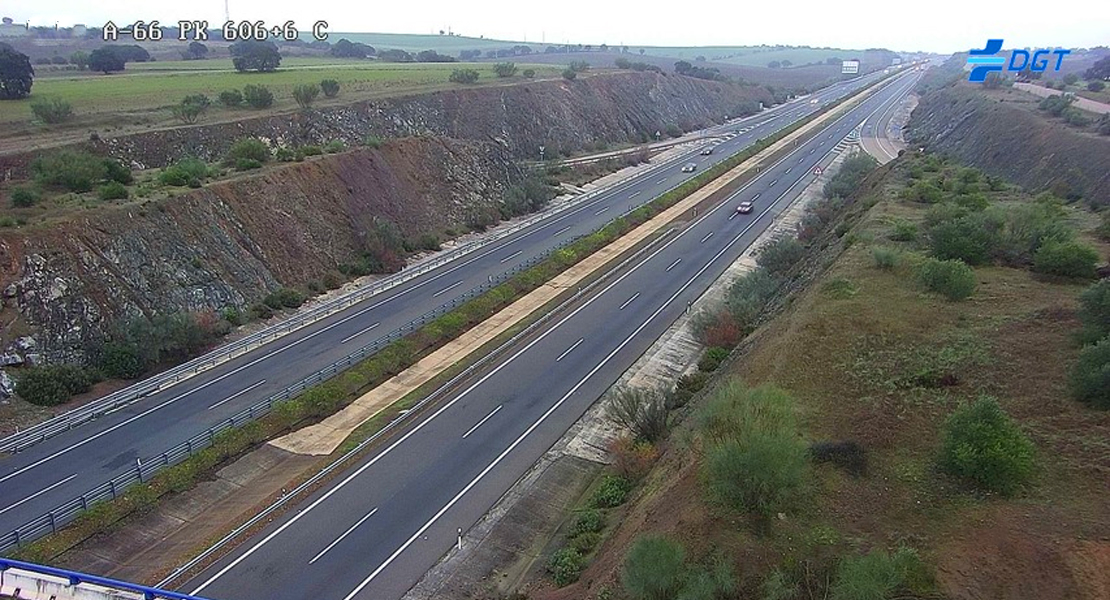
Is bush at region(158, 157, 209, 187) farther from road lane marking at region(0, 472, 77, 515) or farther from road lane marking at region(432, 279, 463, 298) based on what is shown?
road lane marking at region(0, 472, 77, 515)

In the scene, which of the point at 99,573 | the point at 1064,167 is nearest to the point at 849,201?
the point at 1064,167

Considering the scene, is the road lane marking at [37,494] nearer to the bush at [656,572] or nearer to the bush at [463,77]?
the bush at [656,572]

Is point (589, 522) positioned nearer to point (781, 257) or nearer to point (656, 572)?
point (656, 572)

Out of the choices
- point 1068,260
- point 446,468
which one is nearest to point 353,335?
point 446,468

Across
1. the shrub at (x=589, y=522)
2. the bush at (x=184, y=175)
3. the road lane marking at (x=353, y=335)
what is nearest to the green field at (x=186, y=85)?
the bush at (x=184, y=175)

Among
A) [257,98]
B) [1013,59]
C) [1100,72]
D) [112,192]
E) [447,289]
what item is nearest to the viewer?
[1013,59]

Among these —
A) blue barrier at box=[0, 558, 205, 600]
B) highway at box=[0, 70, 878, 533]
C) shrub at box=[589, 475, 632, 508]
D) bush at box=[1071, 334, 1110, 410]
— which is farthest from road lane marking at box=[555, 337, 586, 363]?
blue barrier at box=[0, 558, 205, 600]

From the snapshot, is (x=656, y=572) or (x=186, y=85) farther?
(x=186, y=85)
